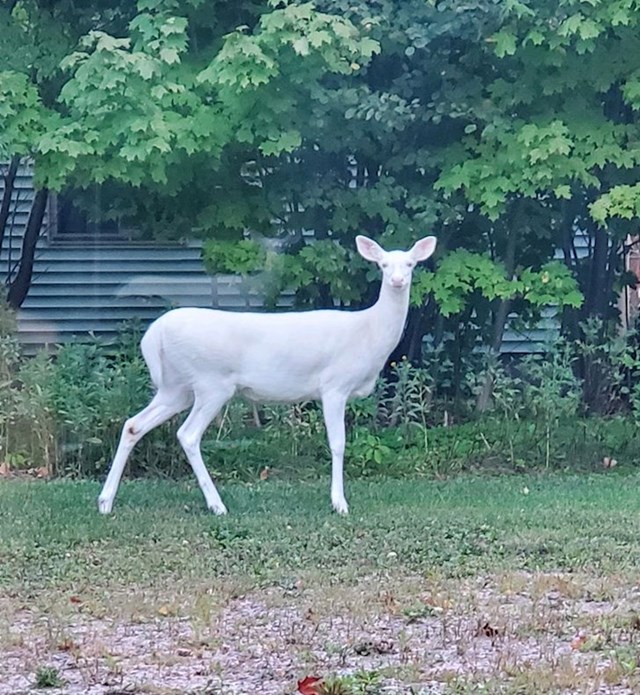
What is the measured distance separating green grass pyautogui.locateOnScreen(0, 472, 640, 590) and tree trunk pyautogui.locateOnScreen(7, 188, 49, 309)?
4.77 m

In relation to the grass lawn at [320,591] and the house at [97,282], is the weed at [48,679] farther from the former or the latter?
the house at [97,282]

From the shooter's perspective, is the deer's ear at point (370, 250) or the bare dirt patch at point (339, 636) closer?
the bare dirt patch at point (339, 636)

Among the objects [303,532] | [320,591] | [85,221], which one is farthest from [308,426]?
[85,221]

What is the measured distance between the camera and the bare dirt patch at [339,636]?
488 cm

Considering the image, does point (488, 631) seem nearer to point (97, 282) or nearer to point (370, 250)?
point (370, 250)

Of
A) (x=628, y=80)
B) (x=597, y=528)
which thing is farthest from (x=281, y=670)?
(x=628, y=80)

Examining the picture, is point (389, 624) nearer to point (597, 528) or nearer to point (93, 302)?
point (597, 528)

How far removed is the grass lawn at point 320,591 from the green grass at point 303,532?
19 millimetres

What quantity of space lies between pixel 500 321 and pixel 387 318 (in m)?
3.55

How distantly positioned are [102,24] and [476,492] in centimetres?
478

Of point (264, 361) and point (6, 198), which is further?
point (6, 198)

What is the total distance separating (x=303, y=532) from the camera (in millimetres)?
7688

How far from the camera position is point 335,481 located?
845 cm

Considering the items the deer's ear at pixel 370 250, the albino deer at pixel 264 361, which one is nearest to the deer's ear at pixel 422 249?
the albino deer at pixel 264 361
